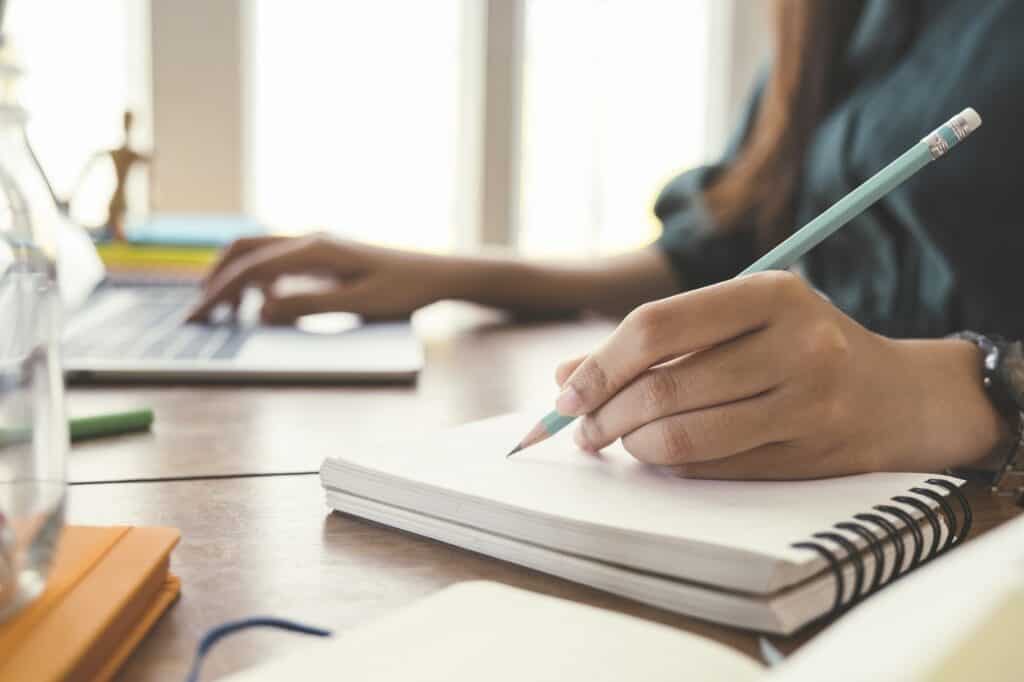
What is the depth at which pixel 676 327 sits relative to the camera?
0.42m

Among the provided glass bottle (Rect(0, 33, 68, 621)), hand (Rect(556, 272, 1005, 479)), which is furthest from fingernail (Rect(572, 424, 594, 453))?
glass bottle (Rect(0, 33, 68, 621))

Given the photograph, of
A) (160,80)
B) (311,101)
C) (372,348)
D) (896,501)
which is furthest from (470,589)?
(311,101)

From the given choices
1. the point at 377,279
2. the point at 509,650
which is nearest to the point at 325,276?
the point at 377,279

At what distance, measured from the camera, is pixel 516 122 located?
13.0 feet

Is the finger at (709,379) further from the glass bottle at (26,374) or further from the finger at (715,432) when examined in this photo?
the glass bottle at (26,374)

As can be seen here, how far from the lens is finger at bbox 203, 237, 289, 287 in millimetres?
1005

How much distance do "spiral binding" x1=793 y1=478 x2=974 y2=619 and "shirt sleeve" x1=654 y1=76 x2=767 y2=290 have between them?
810 mm

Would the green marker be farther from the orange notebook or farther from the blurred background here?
the blurred background

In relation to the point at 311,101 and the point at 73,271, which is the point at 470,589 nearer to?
the point at 73,271

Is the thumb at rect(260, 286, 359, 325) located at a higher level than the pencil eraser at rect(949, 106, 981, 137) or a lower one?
lower

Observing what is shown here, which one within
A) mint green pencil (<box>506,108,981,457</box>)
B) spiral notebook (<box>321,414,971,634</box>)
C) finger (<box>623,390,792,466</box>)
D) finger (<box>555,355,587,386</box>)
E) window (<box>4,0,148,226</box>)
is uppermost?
window (<box>4,0,148,226</box>)

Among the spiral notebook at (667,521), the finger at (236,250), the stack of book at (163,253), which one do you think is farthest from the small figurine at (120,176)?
the spiral notebook at (667,521)

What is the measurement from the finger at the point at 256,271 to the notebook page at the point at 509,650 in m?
0.70

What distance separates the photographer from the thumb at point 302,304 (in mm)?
956
